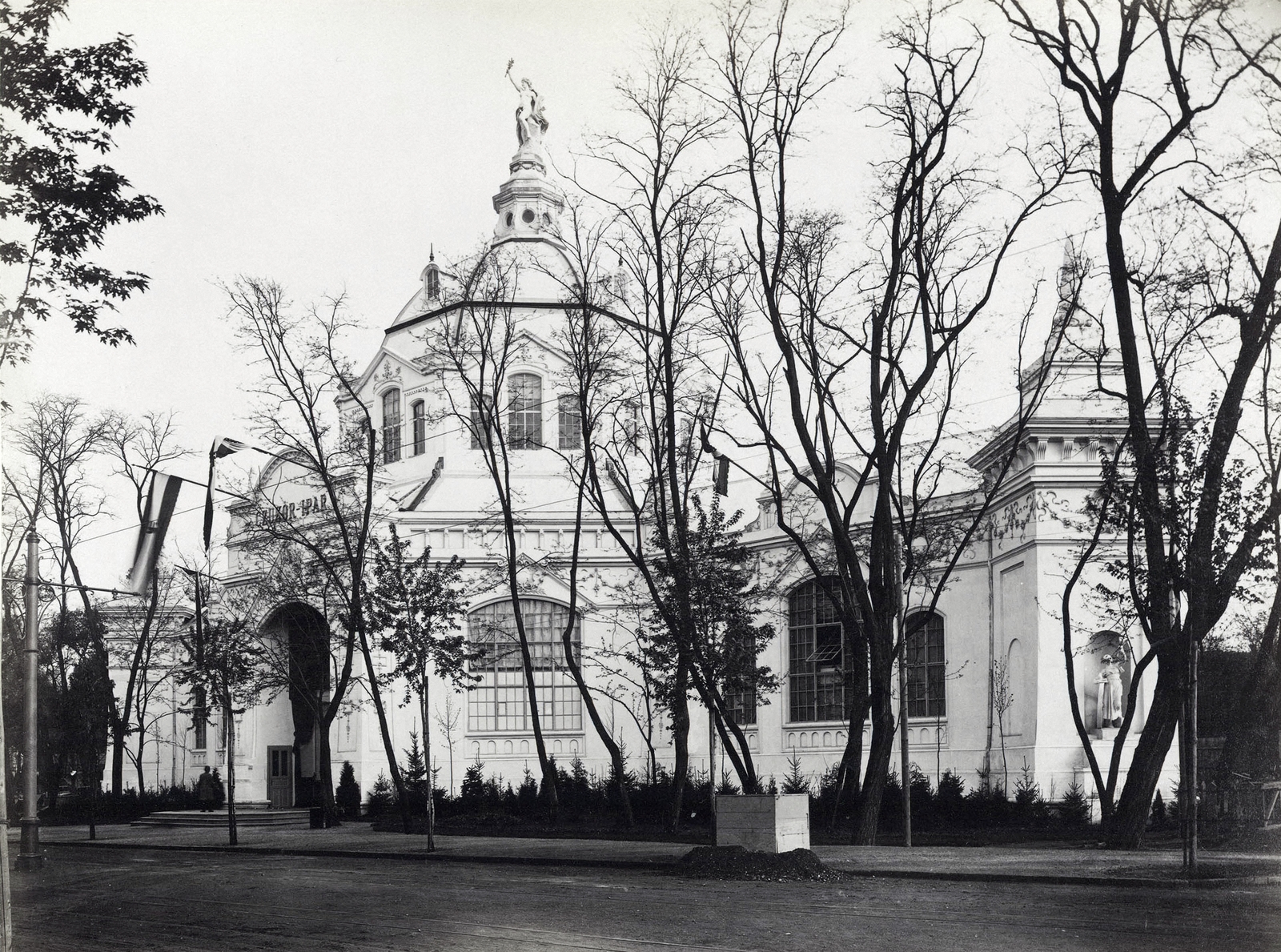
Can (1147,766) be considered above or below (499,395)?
below

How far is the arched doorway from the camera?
129ft

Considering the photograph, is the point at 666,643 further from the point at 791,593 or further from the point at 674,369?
the point at 791,593

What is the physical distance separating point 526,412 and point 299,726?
12359mm

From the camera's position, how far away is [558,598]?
38.3m

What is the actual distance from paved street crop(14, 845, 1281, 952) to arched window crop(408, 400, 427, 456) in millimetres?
22995

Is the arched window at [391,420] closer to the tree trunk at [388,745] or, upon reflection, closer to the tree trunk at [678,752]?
the tree trunk at [388,745]

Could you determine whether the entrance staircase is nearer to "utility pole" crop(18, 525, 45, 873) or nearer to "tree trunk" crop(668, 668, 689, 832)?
"tree trunk" crop(668, 668, 689, 832)

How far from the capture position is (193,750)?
46.6m

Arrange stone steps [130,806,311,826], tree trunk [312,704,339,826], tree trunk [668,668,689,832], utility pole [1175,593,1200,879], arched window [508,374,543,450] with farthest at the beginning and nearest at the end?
arched window [508,374,543,450] → stone steps [130,806,311,826] → tree trunk [312,704,339,826] → tree trunk [668,668,689,832] → utility pole [1175,593,1200,879]

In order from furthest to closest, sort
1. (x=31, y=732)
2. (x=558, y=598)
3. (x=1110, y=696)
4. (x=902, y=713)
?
(x=558, y=598)
(x=1110, y=696)
(x=902, y=713)
(x=31, y=732)

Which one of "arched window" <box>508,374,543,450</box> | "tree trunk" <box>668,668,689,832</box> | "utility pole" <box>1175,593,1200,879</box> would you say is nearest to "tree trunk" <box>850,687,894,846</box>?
"tree trunk" <box>668,668,689,832</box>

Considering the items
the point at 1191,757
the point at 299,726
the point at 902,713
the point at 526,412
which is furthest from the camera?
the point at 299,726

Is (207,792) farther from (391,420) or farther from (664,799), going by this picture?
(664,799)

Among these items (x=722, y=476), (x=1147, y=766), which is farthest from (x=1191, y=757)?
(x=722, y=476)
